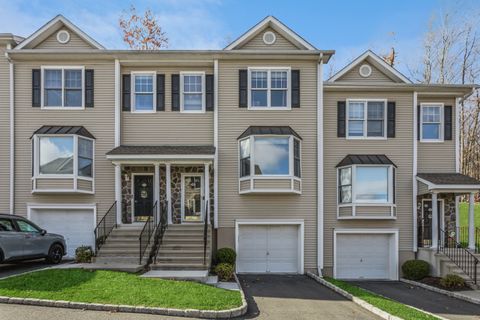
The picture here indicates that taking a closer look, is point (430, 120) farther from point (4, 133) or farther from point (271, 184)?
point (4, 133)

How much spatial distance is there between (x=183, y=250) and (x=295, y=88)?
791 centimetres

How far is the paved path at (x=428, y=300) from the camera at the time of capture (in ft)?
35.7

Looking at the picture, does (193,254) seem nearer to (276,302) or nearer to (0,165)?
(276,302)

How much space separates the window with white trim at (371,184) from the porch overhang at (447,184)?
1.26m

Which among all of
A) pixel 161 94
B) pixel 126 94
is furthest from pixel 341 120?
pixel 126 94

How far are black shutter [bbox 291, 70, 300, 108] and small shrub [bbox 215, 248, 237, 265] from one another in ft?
21.2

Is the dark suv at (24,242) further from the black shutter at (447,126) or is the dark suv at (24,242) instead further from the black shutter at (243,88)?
the black shutter at (447,126)

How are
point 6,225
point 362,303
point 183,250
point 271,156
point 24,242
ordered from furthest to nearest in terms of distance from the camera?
1. point 271,156
2. point 183,250
3. point 24,242
4. point 6,225
5. point 362,303

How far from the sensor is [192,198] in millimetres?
17219

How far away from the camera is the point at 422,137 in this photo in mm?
17922

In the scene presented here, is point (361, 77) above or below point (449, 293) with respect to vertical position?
above

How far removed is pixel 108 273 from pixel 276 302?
16.0 ft

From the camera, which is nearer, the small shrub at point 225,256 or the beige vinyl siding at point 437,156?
the small shrub at point 225,256

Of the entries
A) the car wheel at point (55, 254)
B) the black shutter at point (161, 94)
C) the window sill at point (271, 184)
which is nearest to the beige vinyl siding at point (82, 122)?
the black shutter at point (161, 94)
